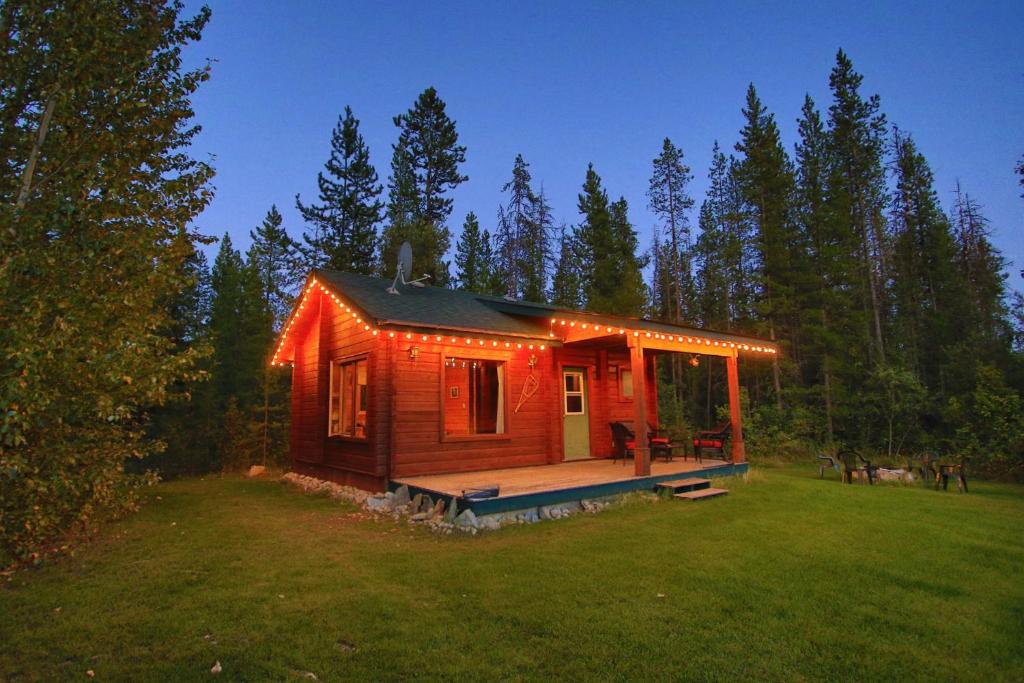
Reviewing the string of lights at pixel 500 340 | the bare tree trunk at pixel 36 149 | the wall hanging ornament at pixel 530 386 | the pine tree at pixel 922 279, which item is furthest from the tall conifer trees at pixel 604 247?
the bare tree trunk at pixel 36 149

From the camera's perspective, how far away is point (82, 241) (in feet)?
11.7

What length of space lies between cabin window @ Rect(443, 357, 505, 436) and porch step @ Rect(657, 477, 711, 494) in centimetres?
453

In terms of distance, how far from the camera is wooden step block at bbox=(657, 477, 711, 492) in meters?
8.14

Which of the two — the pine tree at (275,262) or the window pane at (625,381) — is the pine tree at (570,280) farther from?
the window pane at (625,381)

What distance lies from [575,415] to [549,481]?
3311mm

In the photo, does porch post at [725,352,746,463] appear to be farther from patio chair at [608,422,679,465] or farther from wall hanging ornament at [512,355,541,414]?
wall hanging ornament at [512,355,541,414]

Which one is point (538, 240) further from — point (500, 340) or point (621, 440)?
point (500, 340)

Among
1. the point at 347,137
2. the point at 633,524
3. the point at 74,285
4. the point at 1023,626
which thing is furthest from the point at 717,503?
the point at 347,137

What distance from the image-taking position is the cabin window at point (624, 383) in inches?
453

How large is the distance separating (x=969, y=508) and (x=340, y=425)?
10691 mm

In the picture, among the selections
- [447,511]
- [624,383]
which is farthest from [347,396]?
[624,383]

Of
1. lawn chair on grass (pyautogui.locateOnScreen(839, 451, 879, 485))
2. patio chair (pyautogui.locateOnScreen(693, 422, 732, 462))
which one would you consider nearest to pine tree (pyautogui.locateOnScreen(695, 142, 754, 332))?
lawn chair on grass (pyautogui.locateOnScreen(839, 451, 879, 485))

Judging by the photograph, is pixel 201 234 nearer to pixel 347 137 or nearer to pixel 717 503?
pixel 717 503

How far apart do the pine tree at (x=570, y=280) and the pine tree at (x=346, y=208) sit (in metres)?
8.90
